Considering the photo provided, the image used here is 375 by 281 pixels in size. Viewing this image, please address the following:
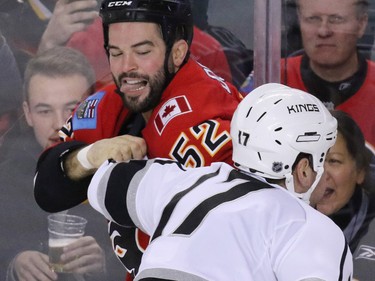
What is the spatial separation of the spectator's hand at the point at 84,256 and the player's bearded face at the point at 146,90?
0.72 meters

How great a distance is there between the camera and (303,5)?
100 inches

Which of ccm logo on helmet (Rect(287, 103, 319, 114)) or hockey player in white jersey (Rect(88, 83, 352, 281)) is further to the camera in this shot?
ccm logo on helmet (Rect(287, 103, 319, 114))

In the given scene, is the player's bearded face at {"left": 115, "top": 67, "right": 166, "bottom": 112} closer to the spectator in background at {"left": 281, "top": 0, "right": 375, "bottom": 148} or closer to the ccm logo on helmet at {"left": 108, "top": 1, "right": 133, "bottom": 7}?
the ccm logo on helmet at {"left": 108, "top": 1, "right": 133, "bottom": 7}

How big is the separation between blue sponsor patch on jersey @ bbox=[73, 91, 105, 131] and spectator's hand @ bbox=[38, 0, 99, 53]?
0.52 metres

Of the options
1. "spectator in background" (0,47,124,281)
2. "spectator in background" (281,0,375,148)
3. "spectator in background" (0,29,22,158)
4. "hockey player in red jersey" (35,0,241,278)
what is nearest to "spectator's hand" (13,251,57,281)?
"spectator in background" (0,47,124,281)

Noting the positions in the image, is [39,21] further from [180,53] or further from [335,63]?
[335,63]

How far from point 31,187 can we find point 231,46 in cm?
69

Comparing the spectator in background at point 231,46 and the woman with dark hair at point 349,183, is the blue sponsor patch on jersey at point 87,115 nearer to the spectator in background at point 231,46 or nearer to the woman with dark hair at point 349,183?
the spectator in background at point 231,46

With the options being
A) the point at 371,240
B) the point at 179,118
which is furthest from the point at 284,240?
the point at 371,240

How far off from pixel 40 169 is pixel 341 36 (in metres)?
0.90

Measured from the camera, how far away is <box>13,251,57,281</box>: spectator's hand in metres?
2.75

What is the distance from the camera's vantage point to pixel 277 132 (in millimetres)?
1742

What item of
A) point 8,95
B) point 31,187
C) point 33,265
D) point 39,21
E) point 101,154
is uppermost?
point 39,21

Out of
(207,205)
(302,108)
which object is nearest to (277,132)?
(302,108)
